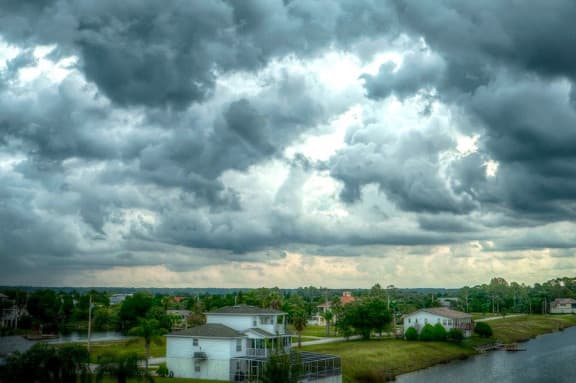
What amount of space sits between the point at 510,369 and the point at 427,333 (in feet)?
79.1

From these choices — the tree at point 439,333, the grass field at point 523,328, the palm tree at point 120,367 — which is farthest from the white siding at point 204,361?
the grass field at point 523,328

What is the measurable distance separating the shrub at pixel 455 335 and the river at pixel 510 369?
591 centimetres

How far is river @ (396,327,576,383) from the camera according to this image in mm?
79500

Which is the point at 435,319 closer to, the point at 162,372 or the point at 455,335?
the point at 455,335

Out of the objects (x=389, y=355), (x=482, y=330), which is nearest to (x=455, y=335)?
(x=482, y=330)

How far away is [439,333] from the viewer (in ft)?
370

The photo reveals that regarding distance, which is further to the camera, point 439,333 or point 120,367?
point 439,333

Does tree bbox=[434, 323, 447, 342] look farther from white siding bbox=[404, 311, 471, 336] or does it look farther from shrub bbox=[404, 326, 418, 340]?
shrub bbox=[404, 326, 418, 340]

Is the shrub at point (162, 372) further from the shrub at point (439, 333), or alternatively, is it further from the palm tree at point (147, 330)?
the shrub at point (439, 333)

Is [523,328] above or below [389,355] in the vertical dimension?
below

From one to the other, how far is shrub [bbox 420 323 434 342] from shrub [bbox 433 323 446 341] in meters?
0.64

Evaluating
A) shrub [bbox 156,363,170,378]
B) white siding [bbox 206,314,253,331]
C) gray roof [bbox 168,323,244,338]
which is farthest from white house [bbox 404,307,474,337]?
shrub [bbox 156,363,170,378]

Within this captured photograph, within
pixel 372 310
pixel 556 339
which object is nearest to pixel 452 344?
pixel 372 310

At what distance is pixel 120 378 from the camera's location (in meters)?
51.8
